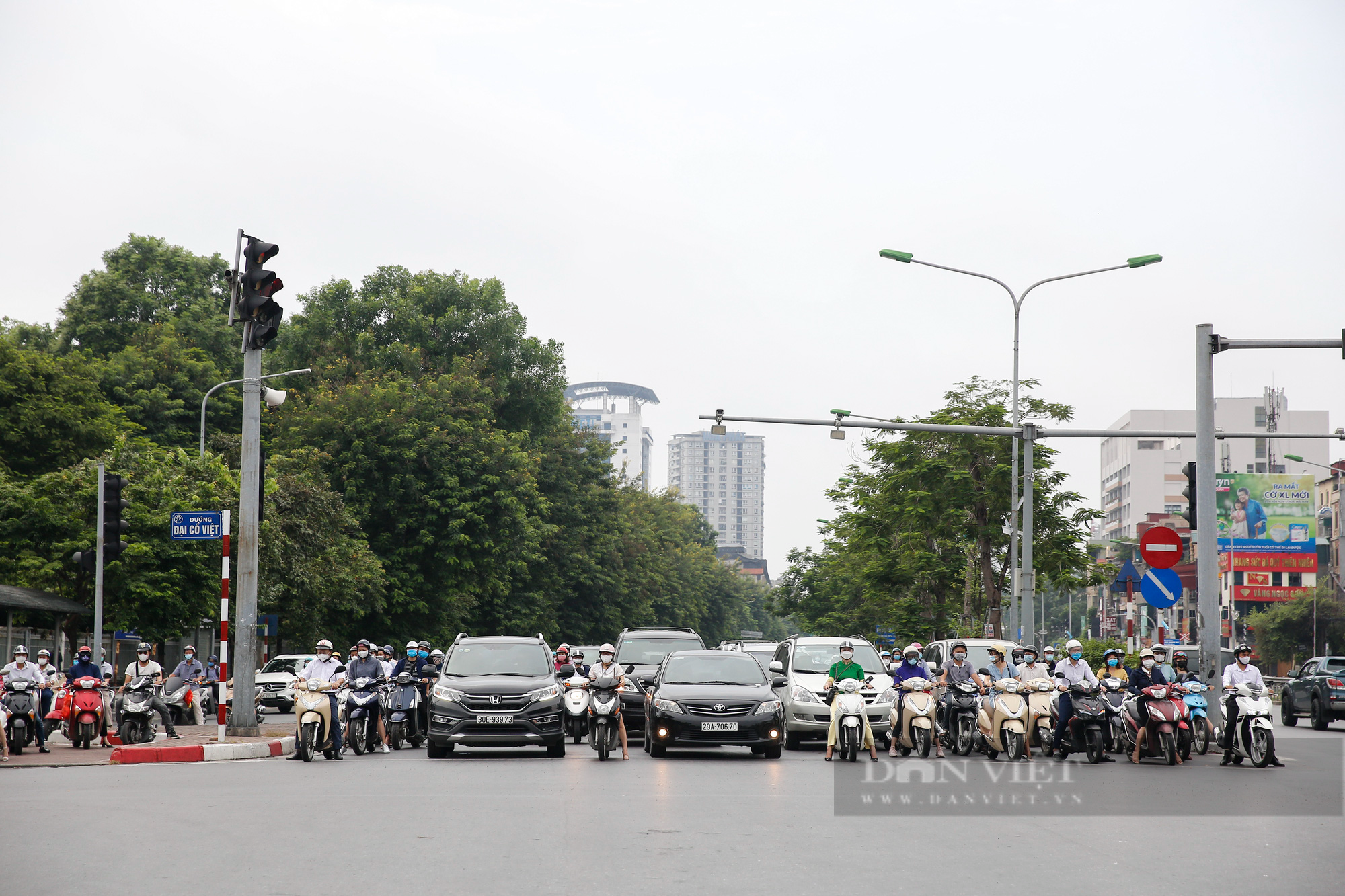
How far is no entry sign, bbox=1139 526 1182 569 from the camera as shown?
71.6ft

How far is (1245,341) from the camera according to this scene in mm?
21266

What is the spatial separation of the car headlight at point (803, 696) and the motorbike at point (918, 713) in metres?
2.11

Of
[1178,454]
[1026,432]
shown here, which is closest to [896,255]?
[1026,432]

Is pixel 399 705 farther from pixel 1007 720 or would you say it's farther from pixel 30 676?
pixel 1007 720

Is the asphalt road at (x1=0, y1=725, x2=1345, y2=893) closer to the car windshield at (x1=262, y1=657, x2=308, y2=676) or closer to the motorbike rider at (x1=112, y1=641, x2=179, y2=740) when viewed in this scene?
the motorbike rider at (x1=112, y1=641, x2=179, y2=740)

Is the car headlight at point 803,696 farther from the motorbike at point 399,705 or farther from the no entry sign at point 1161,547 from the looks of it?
the motorbike at point 399,705

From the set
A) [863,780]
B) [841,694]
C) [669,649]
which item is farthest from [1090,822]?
[669,649]

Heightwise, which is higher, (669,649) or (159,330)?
(159,330)

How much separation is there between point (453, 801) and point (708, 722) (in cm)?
639

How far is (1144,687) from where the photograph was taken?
62.4ft

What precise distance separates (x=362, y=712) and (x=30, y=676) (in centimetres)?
505

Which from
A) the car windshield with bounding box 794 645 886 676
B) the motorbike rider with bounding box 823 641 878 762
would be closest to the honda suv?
the car windshield with bounding box 794 645 886 676

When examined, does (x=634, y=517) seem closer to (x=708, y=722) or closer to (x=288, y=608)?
(x=288, y=608)

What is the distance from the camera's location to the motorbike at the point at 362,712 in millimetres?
20266
